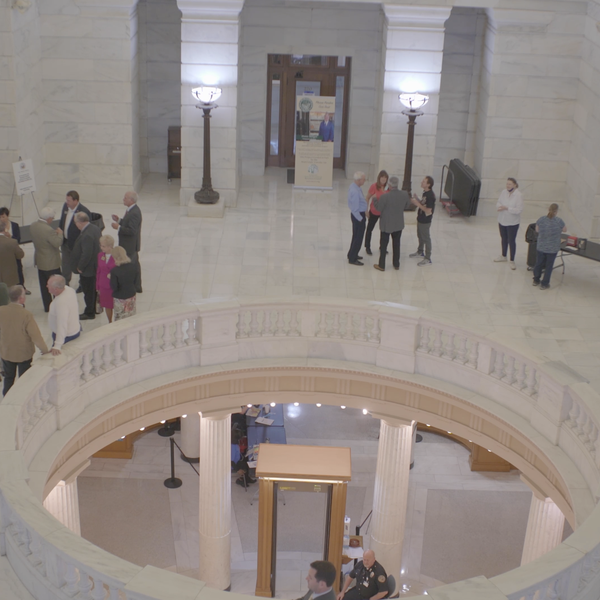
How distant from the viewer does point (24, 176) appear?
1516 cm

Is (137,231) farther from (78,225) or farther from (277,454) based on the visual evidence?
(277,454)

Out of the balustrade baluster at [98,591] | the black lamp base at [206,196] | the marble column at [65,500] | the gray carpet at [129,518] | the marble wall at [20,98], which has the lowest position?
the gray carpet at [129,518]

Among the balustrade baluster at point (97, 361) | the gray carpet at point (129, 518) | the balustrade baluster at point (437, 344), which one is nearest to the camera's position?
the balustrade baluster at point (97, 361)

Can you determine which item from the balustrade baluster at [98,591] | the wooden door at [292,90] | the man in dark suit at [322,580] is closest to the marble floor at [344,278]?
the wooden door at [292,90]

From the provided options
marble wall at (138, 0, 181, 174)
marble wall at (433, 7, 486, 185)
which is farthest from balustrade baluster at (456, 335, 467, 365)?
marble wall at (138, 0, 181, 174)

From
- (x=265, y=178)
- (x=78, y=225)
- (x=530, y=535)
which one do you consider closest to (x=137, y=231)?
(x=78, y=225)

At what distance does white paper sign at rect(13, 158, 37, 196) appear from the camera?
589 inches

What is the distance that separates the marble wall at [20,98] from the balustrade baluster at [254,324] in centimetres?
606

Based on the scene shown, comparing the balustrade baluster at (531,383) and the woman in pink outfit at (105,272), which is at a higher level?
the woman in pink outfit at (105,272)

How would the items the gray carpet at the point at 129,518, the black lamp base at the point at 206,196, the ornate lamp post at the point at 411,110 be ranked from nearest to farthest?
the gray carpet at the point at 129,518 < the ornate lamp post at the point at 411,110 < the black lamp base at the point at 206,196

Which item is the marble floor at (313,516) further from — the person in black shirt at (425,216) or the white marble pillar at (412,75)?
the white marble pillar at (412,75)

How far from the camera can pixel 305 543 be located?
50.3ft

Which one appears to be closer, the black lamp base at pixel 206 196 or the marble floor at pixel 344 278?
the marble floor at pixel 344 278

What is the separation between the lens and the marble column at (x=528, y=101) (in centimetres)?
1670
